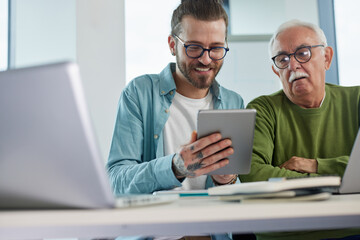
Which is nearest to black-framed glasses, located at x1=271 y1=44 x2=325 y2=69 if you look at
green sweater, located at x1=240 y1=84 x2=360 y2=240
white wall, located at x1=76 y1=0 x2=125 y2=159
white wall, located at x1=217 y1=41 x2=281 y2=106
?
green sweater, located at x1=240 y1=84 x2=360 y2=240

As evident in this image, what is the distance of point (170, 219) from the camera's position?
0.65 m

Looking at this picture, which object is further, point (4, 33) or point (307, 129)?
point (4, 33)

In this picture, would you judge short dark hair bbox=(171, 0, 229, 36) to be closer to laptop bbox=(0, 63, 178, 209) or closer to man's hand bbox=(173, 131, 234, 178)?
man's hand bbox=(173, 131, 234, 178)

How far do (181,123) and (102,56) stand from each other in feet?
4.68

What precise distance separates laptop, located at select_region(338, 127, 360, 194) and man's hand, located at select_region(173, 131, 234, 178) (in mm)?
382

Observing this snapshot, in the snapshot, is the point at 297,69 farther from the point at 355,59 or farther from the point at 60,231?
the point at 355,59

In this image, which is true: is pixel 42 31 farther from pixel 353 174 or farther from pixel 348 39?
pixel 353 174

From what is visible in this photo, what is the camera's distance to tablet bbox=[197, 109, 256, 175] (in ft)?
3.89

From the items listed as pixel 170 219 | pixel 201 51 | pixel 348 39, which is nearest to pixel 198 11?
pixel 201 51

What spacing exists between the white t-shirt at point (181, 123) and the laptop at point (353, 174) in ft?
Result: 3.28

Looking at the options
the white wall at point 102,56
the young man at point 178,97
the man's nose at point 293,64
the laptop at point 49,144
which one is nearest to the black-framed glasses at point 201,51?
the young man at point 178,97

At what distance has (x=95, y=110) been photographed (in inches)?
124

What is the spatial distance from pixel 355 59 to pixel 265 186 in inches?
127

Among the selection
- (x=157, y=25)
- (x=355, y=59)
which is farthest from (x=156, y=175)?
(x=355, y=59)
